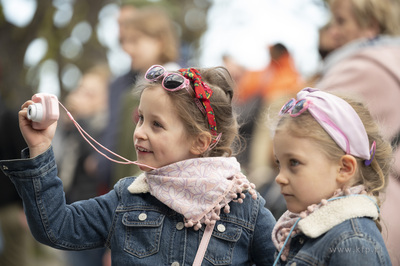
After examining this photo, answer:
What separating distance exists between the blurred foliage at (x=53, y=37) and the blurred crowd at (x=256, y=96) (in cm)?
65

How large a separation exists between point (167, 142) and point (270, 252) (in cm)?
65

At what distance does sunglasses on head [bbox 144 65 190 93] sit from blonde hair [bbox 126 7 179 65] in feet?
6.21

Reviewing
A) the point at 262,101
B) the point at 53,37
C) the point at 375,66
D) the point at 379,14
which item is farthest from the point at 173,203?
the point at 53,37

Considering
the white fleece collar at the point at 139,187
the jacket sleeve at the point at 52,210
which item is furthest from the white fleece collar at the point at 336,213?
the jacket sleeve at the point at 52,210

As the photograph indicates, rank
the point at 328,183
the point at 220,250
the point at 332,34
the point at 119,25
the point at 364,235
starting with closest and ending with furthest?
1. the point at 364,235
2. the point at 328,183
3. the point at 220,250
4. the point at 332,34
5. the point at 119,25

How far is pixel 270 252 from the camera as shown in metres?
2.76

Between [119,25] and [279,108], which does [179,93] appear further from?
[119,25]

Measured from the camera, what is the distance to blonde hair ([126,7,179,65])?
4.71 m

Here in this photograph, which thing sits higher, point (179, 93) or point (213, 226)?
point (179, 93)

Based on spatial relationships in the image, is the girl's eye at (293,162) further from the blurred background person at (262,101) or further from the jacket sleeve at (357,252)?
the blurred background person at (262,101)

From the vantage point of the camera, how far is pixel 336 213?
2.40 meters

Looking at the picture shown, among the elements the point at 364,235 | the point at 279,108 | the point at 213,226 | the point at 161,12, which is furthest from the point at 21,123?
the point at 161,12

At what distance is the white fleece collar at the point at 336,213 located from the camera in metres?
2.38

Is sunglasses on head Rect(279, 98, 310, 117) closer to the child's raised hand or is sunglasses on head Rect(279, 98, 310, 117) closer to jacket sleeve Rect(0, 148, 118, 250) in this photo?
jacket sleeve Rect(0, 148, 118, 250)
